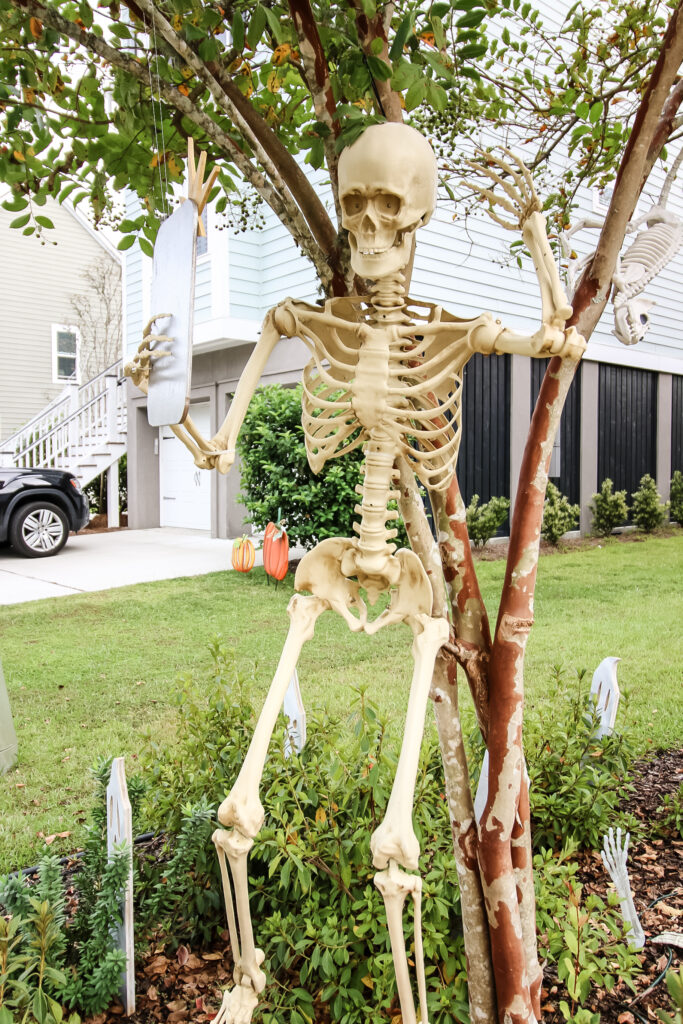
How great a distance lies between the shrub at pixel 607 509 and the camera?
1119cm

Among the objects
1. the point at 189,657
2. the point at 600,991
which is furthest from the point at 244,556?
the point at 600,991

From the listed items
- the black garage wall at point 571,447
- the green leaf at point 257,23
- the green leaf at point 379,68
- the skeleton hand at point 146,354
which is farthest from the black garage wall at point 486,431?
the skeleton hand at point 146,354

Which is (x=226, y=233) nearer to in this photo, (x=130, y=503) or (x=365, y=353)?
(x=130, y=503)

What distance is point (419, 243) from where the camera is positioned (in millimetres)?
8891

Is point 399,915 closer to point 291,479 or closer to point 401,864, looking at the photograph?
point 401,864

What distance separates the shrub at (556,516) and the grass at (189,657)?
1.65m

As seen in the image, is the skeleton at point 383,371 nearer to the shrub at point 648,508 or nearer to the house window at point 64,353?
the shrub at point 648,508

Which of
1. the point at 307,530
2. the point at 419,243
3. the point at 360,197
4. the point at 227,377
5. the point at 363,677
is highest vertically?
the point at 419,243

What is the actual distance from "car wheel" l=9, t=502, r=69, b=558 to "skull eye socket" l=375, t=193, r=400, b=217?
8.61 metres

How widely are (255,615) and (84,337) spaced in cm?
1252

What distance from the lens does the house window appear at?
1617 centimetres

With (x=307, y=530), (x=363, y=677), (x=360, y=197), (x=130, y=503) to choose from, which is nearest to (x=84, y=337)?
(x=130, y=503)

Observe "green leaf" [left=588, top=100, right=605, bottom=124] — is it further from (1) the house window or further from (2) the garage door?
(1) the house window

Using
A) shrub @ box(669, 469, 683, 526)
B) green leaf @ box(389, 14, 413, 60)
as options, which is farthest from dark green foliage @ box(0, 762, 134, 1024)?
shrub @ box(669, 469, 683, 526)
